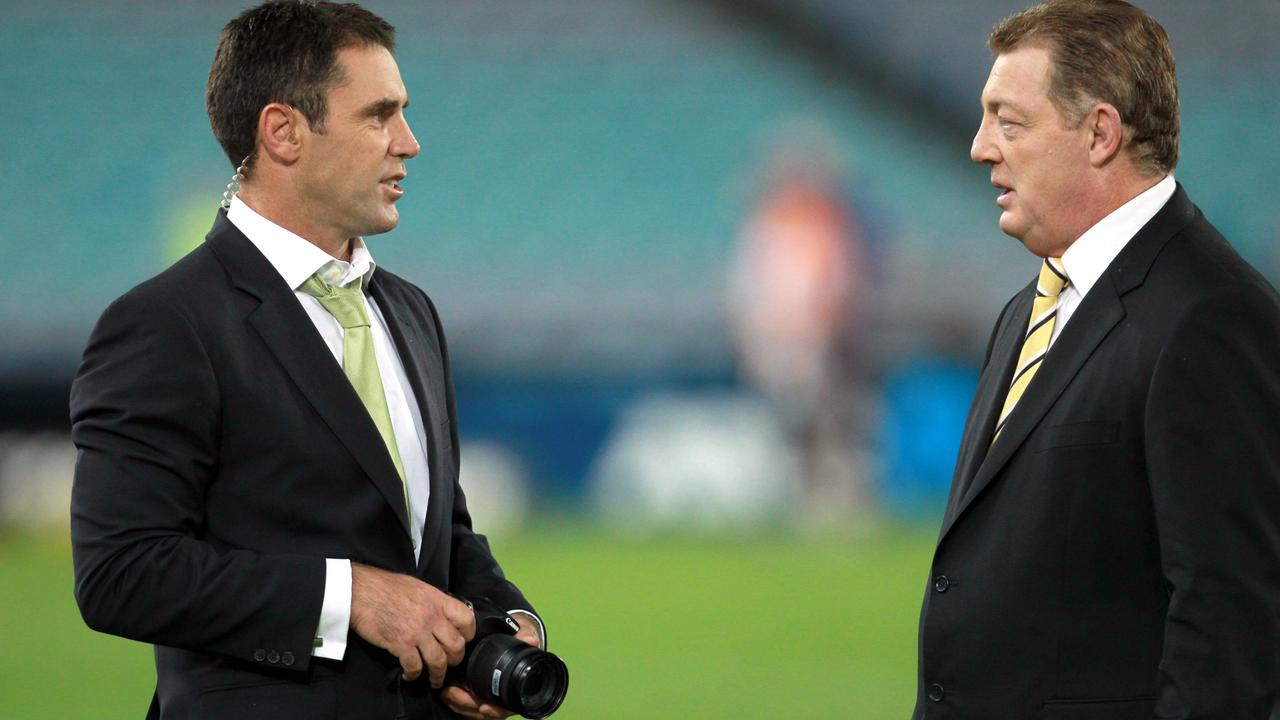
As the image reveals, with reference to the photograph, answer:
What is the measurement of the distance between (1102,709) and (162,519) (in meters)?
0.99

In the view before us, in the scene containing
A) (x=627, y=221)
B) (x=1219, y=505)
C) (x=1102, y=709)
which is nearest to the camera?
(x=1219, y=505)

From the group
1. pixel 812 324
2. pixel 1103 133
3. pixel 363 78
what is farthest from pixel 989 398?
pixel 812 324

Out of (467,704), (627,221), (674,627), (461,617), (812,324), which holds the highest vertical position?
(627,221)

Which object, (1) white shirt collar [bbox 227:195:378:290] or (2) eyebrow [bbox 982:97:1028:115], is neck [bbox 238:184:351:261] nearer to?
(1) white shirt collar [bbox 227:195:378:290]

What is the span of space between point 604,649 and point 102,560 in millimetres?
3927

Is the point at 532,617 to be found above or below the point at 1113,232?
below

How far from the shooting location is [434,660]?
1.56 m

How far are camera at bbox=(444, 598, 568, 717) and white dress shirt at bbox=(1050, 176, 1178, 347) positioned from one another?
2.20ft

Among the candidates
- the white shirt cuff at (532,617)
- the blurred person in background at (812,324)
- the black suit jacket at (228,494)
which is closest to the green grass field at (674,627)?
the blurred person in background at (812,324)

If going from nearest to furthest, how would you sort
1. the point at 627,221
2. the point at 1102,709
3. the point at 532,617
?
the point at 1102,709
the point at 532,617
the point at 627,221

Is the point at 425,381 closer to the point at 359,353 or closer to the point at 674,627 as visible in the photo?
the point at 359,353

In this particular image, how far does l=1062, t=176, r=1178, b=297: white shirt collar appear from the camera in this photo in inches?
62.6

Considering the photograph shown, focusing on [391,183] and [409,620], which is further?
[391,183]

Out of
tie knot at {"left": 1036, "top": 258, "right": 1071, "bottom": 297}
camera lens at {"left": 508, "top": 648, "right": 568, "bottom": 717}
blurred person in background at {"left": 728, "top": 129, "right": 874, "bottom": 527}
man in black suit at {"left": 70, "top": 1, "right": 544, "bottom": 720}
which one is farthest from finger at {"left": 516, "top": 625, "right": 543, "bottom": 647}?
blurred person in background at {"left": 728, "top": 129, "right": 874, "bottom": 527}
